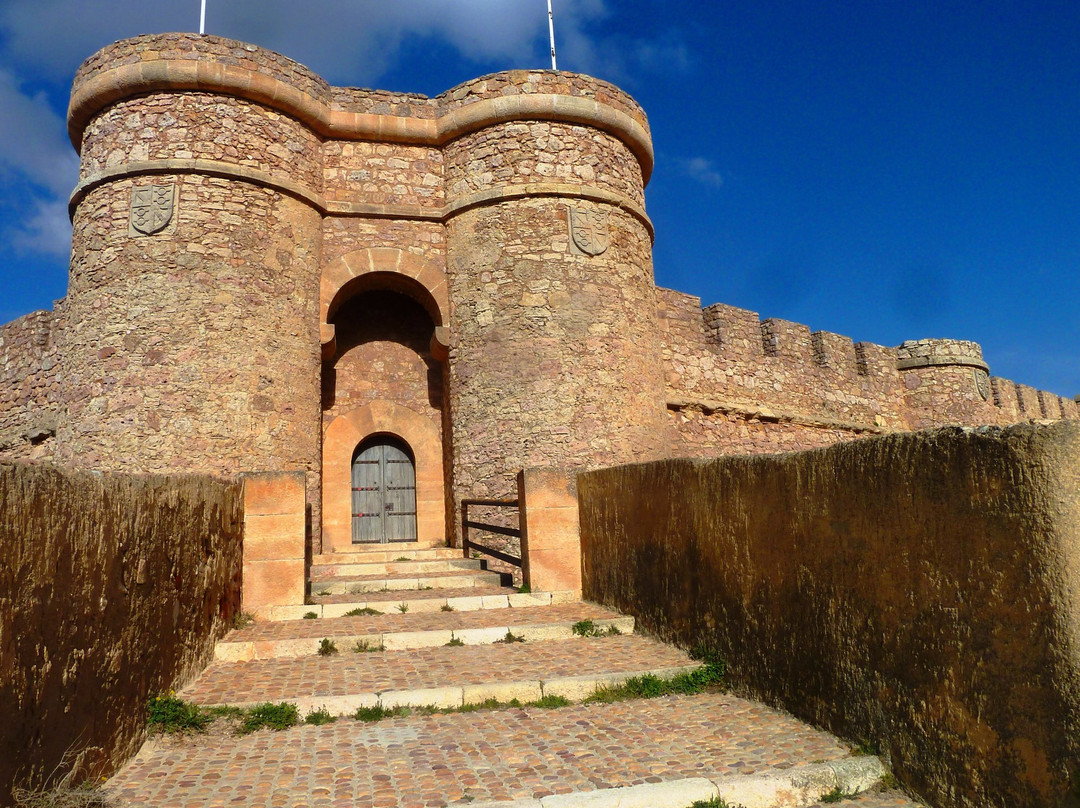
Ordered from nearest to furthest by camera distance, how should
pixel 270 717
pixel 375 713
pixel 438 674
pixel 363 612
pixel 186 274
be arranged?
pixel 270 717 → pixel 375 713 → pixel 438 674 → pixel 363 612 → pixel 186 274

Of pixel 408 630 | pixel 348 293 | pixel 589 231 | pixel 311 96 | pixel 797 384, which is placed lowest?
pixel 408 630

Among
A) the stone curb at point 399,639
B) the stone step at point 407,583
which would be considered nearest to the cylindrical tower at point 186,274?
the stone step at point 407,583

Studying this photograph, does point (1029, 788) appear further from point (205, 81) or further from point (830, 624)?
point (205, 81)

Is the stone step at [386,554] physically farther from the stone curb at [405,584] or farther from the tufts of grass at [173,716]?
the tufts of grass at [173,716]

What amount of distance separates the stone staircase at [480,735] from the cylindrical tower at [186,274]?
3499 mm

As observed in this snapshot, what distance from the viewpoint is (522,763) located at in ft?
11.2

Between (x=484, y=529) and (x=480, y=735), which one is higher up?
(x=484, y=529)

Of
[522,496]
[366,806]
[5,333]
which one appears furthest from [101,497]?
[5,333]

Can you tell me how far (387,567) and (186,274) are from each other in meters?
4.23

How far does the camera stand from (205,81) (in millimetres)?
9312

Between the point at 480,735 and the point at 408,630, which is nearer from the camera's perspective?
the point at 480,735

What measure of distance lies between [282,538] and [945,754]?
210 inches

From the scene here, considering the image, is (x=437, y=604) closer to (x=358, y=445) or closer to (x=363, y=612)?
(x=363, y=612)

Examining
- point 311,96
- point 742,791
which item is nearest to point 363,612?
point 742,791
